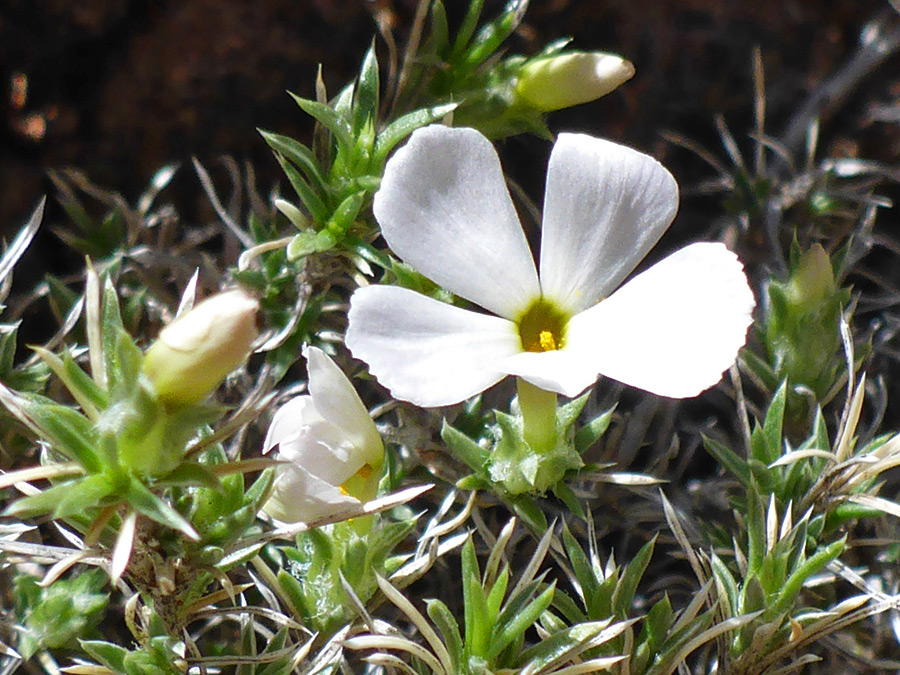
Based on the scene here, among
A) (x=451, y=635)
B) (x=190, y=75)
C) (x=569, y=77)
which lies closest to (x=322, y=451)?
(x=451, y=635)

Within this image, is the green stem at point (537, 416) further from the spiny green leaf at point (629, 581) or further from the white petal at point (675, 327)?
the spiny green leaf at point (629, 581)

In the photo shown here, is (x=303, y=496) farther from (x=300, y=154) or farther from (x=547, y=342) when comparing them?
(x=300, y=154)

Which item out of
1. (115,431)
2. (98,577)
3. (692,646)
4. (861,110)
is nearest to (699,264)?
(692,646)

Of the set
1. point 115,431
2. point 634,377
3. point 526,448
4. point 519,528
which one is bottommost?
point 519,528

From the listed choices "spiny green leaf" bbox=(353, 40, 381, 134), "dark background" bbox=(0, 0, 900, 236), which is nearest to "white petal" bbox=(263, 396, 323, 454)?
"spiny green leaf" bbox=(353, 40, 381, 134)

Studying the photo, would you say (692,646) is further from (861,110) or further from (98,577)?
(861,110)

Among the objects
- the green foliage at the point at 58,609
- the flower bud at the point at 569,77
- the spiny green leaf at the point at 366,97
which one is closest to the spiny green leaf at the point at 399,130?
the spiny green leaf at the point at 366,97

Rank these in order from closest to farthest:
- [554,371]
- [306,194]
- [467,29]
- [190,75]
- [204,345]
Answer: [204,345], [554,371], [306,194], [467,29], [190,75]
